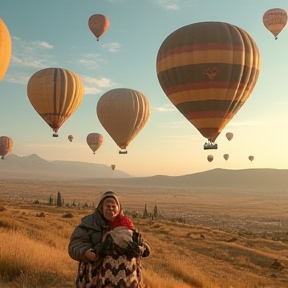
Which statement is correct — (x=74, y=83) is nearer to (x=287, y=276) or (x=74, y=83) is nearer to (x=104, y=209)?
(x=287, y=276)

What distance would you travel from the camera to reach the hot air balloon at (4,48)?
18.2 meters

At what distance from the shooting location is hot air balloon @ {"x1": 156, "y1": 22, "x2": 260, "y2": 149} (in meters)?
24.3

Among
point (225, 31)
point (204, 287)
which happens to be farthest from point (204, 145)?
point (204, 287)

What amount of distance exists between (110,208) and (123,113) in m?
31.8

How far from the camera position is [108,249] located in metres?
4.51

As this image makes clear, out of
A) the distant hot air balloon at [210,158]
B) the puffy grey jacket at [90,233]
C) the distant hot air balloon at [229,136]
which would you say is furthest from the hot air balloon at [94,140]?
the puffy grey jacket at [90,233]

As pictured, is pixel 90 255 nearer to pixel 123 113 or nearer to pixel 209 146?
pixel 209 146

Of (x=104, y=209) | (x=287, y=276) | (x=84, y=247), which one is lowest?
(x=287, y=276)

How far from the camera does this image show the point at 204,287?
36.8 feet

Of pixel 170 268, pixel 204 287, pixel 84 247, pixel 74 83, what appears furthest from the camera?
pixel 74 83

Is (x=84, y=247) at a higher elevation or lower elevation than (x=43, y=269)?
higher

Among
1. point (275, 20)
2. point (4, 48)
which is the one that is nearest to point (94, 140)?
point (275, 20)

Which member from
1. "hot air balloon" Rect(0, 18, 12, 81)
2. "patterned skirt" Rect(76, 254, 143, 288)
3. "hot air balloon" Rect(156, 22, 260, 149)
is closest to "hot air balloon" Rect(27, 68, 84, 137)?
"hot air balloon" Rect(156, 22, 260, 149)

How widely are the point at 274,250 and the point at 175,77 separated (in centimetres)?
1306
